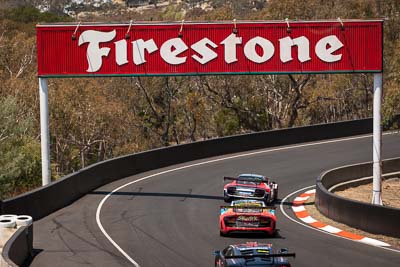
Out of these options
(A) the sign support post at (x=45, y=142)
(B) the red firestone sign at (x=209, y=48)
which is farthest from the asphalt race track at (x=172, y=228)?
(B) the red firestone sign at (x=209, y=48)

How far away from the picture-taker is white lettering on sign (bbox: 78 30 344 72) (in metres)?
28.8

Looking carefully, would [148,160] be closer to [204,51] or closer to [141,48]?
[141,48]

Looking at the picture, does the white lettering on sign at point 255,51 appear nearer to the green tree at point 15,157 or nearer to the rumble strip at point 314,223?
the rumble strip at point 314,223

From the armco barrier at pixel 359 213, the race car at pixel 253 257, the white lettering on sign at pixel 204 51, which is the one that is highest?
the white lettering on sign at pixel 204 51

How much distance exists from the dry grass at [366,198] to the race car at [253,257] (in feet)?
24.2

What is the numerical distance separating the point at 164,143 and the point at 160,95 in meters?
4.68

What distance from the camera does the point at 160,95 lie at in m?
72.5

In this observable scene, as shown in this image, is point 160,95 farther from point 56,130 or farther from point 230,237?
point 230,237

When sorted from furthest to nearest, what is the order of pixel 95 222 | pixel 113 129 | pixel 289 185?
→ pixel 113 129 → pixel 289 185 → pixel 95 222

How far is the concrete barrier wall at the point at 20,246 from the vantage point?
17.3 m

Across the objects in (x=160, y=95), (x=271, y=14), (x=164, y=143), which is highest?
(x=271, y=14)

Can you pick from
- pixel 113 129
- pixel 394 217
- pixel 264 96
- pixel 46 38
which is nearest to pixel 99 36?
pixel 46 38

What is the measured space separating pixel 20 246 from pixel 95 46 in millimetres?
12567

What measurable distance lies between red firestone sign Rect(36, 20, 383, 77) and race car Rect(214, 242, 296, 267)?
13.6 m
